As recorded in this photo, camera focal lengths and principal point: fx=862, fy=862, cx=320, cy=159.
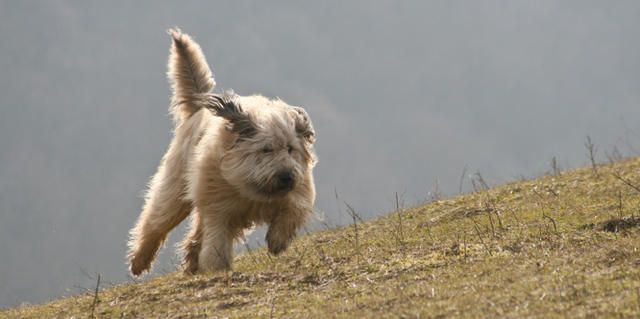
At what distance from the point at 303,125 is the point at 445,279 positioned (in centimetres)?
324

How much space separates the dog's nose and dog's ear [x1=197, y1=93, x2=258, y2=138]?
1.91ft

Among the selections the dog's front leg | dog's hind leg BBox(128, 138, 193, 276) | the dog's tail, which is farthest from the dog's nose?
the dog's tail

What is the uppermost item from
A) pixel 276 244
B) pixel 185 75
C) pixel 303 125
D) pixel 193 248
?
pixel 185 75

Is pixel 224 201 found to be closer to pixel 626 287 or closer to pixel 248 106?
pixel 248 106

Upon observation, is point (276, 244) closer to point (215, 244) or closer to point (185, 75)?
point (215, 244)

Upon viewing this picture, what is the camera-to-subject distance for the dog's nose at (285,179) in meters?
8.30

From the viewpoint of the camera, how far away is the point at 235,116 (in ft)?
28.2

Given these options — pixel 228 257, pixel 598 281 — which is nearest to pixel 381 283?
pixel 598 281

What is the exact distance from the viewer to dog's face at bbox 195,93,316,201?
27.4 feet

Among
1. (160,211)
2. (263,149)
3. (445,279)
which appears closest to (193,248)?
(160,211)

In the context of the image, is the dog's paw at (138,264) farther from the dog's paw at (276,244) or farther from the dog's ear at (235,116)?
the dog's ear at (235,116)

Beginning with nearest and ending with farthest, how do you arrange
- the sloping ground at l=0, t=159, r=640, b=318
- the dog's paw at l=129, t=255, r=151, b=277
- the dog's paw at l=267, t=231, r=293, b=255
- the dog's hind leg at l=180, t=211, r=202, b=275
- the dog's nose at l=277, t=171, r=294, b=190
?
the sloping ground at l=0, t=159, r=640, b=318, the dog's nose at l=277, t=171, r=294, b=190, the dog's paw at l=267, t=231, r=293, b=255, the dog's hind leg at l=180, t=211, r=202, b=275, the dog's paw at l=129, t=255, r=151, b=277

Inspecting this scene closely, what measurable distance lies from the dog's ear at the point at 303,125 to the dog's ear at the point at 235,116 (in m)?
0.48

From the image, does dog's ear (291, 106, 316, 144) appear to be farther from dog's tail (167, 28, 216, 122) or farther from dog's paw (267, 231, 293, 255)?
dog's tail (167, 28, 216, 122)
